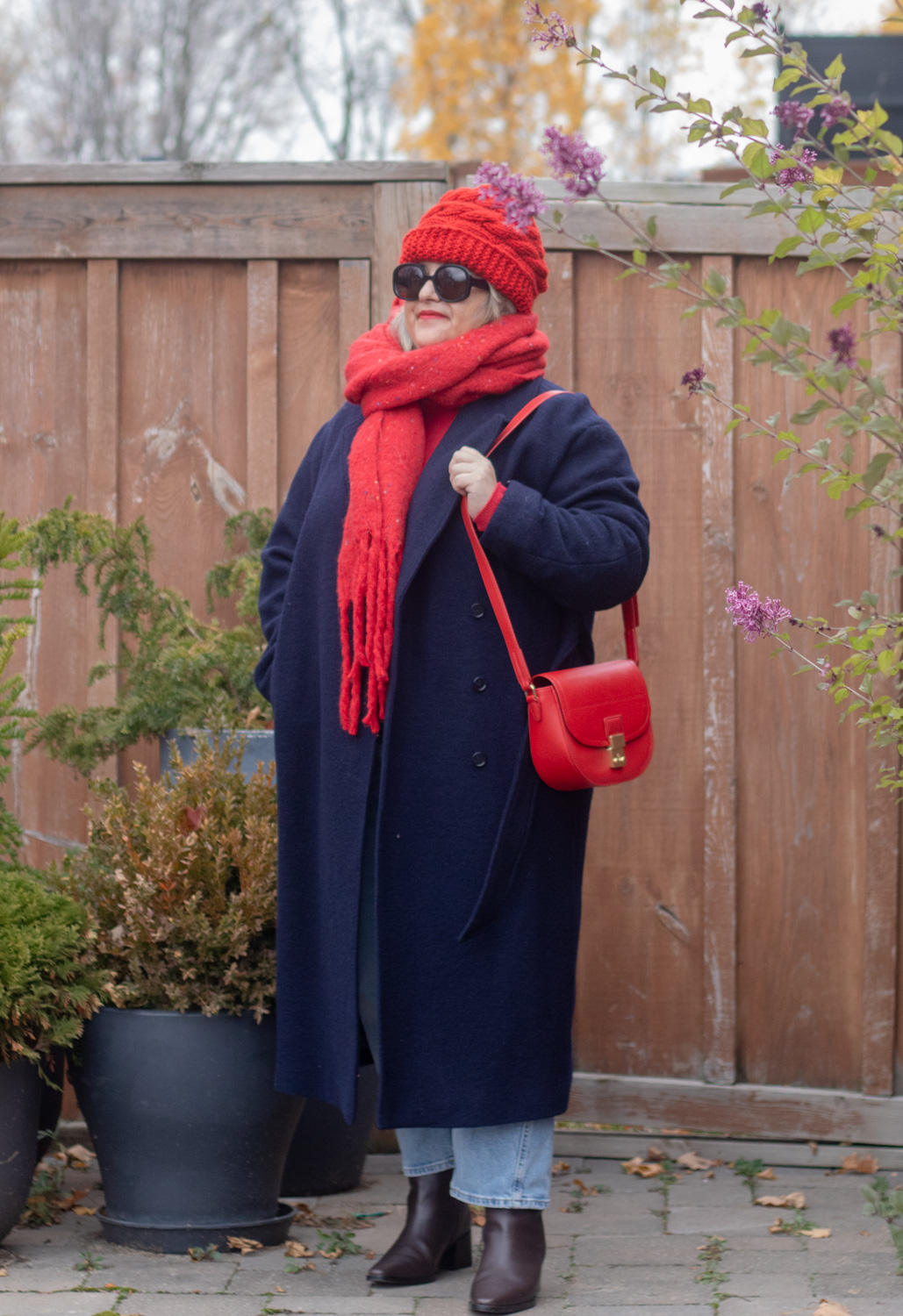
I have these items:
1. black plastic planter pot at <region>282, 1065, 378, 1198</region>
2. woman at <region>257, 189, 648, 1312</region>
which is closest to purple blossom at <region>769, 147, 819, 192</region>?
woman at <region>257, 189, 648, 1312</region>

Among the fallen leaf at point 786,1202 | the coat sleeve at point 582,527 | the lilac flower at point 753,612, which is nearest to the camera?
the lilac flower at point 753,612

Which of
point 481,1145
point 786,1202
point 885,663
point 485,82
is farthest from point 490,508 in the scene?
point 485,82

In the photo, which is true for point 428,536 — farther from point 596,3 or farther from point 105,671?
point 596,3

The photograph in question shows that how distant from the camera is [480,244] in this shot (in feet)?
8.39

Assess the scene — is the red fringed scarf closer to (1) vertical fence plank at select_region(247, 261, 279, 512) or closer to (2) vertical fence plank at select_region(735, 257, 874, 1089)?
(1) vertical fence plank at select_region(247, 261, 279, 512)

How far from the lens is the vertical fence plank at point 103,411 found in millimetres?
3623

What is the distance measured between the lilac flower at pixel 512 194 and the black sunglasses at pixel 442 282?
0.58 metres

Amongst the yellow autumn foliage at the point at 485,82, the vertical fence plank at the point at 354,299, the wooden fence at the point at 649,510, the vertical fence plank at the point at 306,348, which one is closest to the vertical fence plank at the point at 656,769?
the wooden fence at the point at 649,510

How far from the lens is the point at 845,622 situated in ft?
11.5

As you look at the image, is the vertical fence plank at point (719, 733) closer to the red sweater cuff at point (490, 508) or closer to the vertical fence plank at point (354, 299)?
the vertical fence plank at point (354, 299)

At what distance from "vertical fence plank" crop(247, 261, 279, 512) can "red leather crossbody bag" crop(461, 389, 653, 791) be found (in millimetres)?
1223

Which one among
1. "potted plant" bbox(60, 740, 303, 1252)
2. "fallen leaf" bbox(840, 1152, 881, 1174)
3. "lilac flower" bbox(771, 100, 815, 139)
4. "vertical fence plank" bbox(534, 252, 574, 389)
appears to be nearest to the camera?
"lilac flower" bbox(771, 100, 815, 139)

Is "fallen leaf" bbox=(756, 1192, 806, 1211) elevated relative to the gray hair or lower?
lower

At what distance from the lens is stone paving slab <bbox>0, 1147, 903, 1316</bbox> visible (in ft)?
8.16
